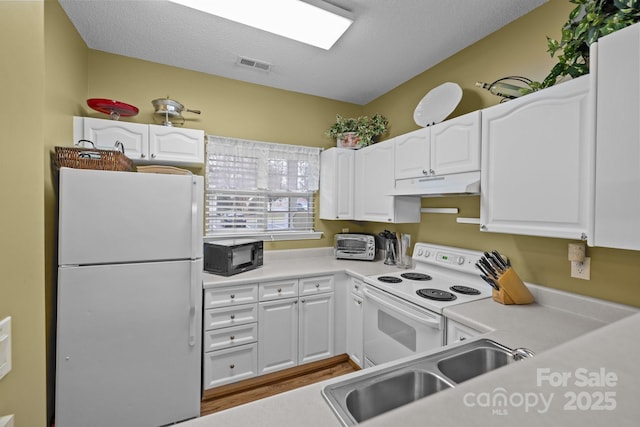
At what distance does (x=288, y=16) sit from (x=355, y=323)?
7.70 ft

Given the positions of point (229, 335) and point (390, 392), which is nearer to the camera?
point (390, 392)

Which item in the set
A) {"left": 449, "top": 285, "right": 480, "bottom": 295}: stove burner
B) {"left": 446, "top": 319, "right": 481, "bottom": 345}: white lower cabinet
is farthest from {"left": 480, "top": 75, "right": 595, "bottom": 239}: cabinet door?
{"left": 446, "top": 319, "right": 481, "bottom": 345}: white lower cabinet

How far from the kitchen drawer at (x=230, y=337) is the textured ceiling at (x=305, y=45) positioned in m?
2.19

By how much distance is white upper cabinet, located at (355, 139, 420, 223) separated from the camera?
250cm

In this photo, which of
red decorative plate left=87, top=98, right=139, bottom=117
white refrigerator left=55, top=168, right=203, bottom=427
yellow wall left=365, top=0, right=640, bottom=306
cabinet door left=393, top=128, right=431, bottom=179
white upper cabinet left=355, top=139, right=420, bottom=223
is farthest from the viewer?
white upper cabinet left=355, top=139, right=420, bottom=223

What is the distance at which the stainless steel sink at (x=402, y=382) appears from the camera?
33.2 inches

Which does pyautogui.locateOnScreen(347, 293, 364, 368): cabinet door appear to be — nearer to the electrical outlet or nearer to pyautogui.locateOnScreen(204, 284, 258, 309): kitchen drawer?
pyautogui.locateOnScreen(204, 284, 258, 309): kitchen drawer

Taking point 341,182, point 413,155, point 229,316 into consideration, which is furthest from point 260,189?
point 413,155

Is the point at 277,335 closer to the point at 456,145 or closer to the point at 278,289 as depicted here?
the point at 278,289

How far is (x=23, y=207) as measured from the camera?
681 millimetres

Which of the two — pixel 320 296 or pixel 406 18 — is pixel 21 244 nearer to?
pixel 320 296

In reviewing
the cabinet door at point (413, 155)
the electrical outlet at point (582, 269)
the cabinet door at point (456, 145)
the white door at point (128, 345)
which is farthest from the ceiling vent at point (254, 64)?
the electrical outlet at point (582, 269)

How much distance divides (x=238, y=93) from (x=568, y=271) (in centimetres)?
295

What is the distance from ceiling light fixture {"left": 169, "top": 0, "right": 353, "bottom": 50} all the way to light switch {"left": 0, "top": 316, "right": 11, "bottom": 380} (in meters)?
1.78
